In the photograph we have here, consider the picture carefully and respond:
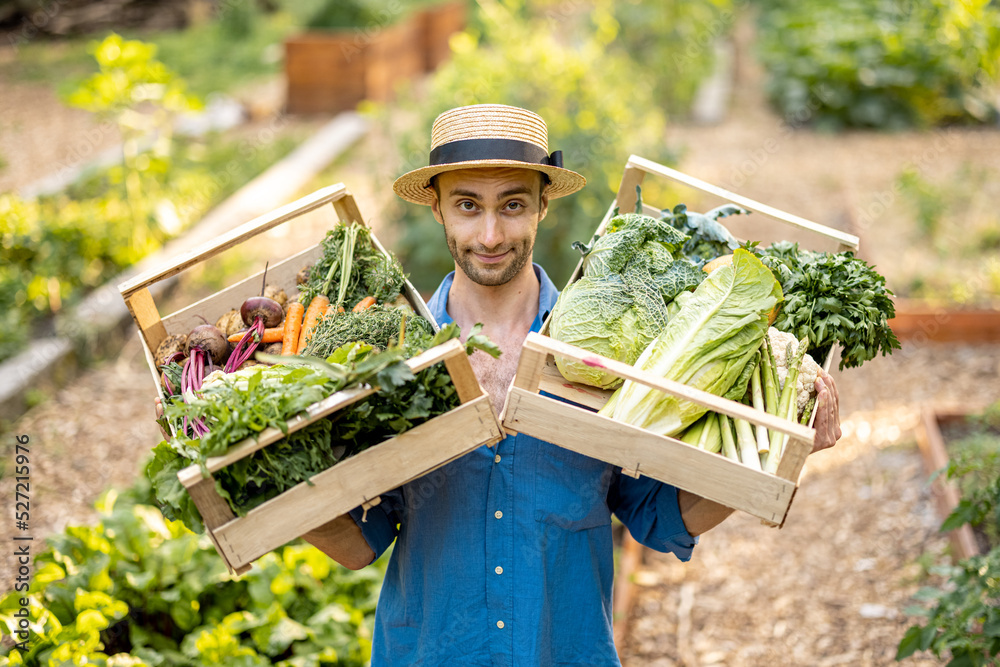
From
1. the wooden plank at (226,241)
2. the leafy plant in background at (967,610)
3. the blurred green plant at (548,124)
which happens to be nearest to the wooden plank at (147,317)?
the wooden plank at (226,241)

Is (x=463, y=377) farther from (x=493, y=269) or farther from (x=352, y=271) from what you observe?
(x=352, y=271)

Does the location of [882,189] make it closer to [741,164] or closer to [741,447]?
[741,164]

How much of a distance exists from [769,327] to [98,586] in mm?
3046

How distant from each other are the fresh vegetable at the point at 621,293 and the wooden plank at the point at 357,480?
35 cm

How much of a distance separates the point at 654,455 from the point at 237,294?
5.21 ft

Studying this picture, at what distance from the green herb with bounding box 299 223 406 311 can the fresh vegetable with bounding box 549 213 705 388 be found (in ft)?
1.96

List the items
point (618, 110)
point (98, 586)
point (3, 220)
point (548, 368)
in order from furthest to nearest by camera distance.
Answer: point (618, 110), point (3, 220), point (98, 586), point (548, 368)

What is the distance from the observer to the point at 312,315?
256 centimetres

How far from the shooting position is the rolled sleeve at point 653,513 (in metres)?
2.43

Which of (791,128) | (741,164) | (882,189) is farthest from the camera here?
(791,128)

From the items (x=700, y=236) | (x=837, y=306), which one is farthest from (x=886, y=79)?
(x=837, y=306)

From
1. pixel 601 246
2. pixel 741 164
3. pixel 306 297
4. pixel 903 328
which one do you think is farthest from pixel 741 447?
Result: pixel 741 164

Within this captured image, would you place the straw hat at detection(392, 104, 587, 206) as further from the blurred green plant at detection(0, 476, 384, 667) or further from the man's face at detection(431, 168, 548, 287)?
the blurred green plant at detection(0, 476, 384, 667)

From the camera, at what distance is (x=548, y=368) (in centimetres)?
236
